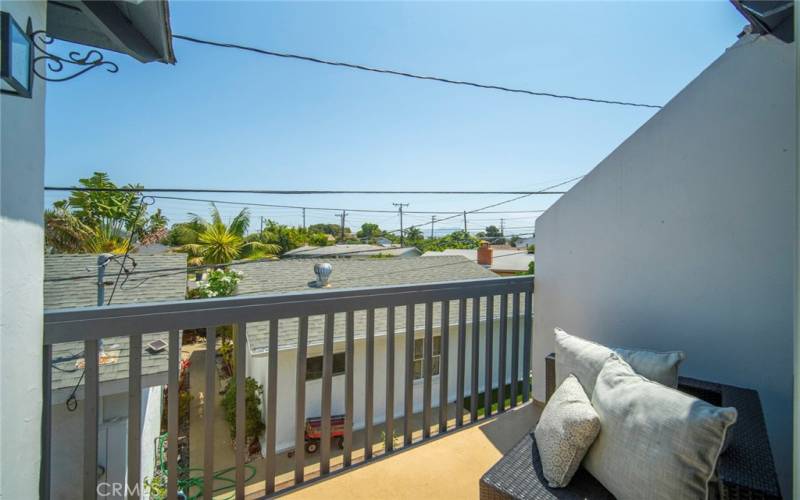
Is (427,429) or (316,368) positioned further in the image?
(316,368)

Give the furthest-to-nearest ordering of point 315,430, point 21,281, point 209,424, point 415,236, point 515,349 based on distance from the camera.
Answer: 1. point 415,236
2. point 315,430
3. point 515,349
4. point 209,424
5. point 21,281

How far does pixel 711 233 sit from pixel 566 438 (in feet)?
4.30

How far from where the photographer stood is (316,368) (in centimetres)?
671

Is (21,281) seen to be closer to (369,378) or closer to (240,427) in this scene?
(240,427)

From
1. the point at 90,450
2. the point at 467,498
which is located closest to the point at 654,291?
the point at 467,498

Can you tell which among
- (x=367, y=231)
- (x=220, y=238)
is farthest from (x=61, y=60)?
(x=367, y=231)

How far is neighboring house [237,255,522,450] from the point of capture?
21.6 feet

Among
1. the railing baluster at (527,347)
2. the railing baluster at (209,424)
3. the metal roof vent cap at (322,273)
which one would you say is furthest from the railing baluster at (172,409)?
the metal roof vent cap at (322,273)

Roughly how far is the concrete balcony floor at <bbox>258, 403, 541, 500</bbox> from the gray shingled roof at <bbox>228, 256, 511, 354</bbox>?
4639mm

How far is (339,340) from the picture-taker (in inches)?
250

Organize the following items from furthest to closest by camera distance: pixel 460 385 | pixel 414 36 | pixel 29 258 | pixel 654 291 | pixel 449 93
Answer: pixel 449 93, pixel 414 36, pixel 460 385, pixel 654 291, pixel 29 258

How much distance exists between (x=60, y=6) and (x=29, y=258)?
1.04 meters

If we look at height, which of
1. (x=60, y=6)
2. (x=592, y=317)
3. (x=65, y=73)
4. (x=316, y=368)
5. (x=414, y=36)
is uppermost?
(x=414, y=36)

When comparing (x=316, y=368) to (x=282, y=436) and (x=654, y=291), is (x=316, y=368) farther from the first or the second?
(x=654, y=291)
